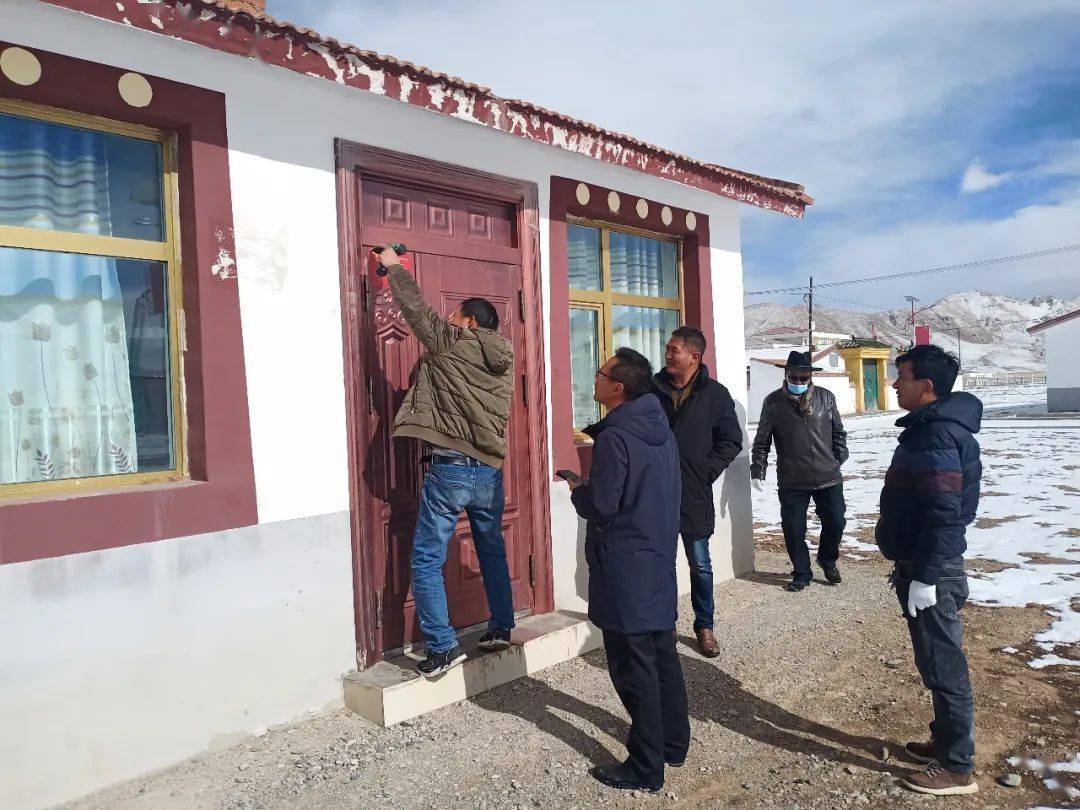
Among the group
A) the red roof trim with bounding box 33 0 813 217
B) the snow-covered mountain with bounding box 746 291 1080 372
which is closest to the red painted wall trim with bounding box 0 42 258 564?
the red roof trim with bounding box 33 0 813 217

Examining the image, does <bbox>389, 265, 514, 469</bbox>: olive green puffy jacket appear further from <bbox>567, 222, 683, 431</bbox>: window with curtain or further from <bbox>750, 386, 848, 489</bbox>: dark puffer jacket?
<bbox>750, 386, 848, 489</bbox>: dark puffer jacket

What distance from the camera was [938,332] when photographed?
159 meters

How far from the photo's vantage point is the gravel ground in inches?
121

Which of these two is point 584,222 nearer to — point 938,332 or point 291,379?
point 291,379

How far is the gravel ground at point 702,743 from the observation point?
309 centimetres

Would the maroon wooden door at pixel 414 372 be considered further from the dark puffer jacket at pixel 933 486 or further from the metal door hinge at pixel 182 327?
the dark puffer jacket at pixel 933 486

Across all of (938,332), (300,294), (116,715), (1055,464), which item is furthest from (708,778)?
(938,332)

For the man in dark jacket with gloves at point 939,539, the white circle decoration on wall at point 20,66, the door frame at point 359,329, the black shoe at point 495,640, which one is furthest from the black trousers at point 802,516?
the white circle decoration on wall at point 20,66

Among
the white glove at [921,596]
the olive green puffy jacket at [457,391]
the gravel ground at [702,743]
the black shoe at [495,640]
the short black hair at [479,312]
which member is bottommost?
the gravel ground at [702,743]

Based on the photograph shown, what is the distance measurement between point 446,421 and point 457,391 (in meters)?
0.15

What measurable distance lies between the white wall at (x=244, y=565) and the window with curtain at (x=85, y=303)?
1.13 ft

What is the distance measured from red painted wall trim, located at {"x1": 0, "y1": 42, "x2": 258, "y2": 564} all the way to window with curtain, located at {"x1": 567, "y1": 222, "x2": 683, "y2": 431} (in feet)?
8.45

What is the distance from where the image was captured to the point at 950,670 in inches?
122

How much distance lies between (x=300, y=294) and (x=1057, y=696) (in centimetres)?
425
